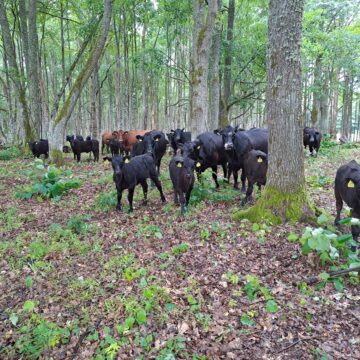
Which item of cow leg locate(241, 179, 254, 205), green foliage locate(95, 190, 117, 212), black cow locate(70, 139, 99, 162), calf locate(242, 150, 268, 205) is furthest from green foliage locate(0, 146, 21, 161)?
cow leg locate(241, 179, 254, 205)

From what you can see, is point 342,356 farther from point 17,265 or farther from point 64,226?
point 64,226

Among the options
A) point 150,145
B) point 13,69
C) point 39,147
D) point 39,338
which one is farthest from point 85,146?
point 39,338

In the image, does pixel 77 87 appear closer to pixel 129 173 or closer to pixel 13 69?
pixel 13 69

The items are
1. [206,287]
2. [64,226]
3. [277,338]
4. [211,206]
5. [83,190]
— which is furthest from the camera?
[83,190]

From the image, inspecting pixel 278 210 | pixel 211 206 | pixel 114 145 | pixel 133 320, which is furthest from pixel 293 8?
pixel 114 145

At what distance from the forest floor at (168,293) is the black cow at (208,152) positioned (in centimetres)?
261

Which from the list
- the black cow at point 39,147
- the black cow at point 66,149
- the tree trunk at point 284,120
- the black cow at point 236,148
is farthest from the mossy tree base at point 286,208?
the black cow at point 66,149

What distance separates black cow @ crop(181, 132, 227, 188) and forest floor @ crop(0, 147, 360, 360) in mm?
2610

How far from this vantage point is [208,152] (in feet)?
33.6

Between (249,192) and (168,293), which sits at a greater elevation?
(249,192)

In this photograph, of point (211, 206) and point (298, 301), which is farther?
point (211, 206)

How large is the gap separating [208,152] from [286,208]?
14.2ft

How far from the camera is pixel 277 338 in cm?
384

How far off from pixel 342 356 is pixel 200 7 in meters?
10.6
